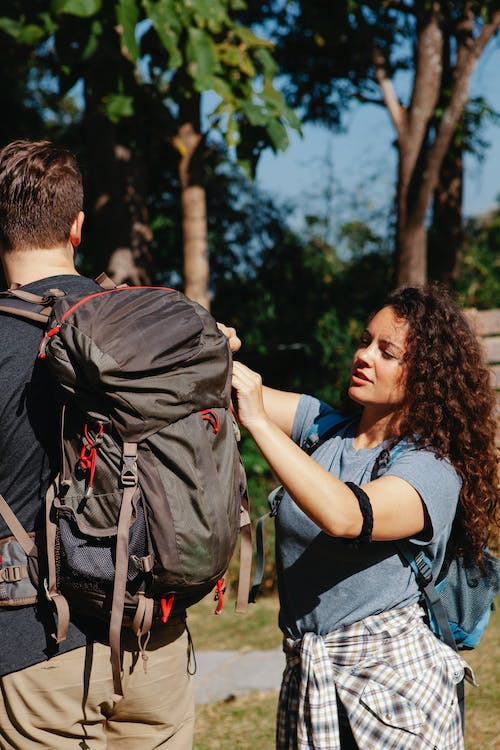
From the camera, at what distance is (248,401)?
203 cm

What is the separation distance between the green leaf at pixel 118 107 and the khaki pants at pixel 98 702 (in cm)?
290

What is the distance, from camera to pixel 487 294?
7.76m

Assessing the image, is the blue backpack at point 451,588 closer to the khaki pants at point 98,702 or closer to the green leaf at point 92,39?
the khaki pants at point 98,702

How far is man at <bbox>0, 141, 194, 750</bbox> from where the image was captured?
1.85 meters

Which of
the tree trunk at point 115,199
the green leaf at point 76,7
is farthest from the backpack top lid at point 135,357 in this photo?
the tree trunk at point 115,199

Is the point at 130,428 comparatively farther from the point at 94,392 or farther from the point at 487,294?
the point at 487,294

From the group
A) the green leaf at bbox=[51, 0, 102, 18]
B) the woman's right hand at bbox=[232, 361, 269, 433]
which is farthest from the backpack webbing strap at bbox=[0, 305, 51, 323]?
the green leaf at bbox=[51, 0, 102, 18]

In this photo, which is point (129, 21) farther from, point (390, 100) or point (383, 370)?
point (390, 100)

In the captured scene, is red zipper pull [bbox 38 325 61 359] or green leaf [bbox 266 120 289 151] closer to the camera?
red zipper pull [bbox 38 325 61 359]

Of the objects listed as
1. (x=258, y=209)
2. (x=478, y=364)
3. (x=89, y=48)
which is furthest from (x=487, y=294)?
(x=478, y=364)

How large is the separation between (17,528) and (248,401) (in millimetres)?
626

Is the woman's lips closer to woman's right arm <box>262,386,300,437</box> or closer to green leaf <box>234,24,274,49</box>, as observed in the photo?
woman's right arm <box>262,386,300,437</box>

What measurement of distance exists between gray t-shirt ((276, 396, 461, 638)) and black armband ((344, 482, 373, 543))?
0.06m

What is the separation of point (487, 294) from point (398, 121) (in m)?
2.66
